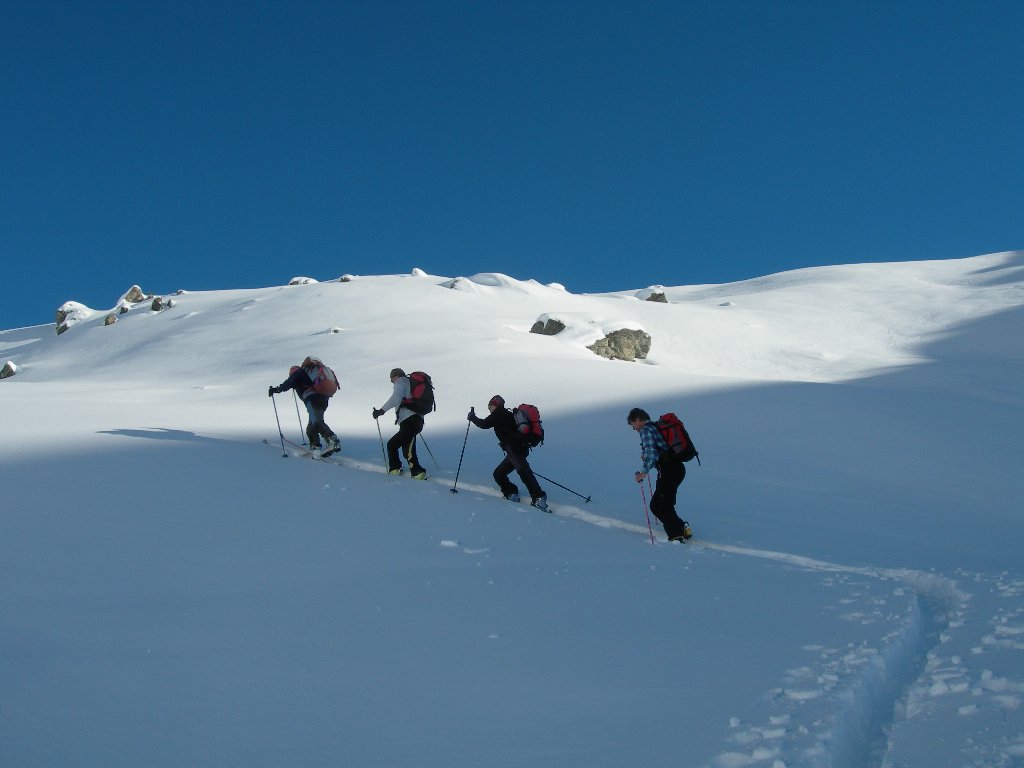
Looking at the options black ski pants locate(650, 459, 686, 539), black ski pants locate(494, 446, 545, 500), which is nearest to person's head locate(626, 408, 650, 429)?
black ski pants locate(650, 459, 686, 539)

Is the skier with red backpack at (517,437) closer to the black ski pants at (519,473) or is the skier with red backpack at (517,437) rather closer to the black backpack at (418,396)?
the black ski pants at (519,473)

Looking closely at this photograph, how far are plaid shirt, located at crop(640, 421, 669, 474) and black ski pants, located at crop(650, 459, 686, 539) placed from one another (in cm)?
17

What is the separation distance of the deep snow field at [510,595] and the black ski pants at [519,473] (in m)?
0.46

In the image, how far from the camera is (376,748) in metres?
3.30

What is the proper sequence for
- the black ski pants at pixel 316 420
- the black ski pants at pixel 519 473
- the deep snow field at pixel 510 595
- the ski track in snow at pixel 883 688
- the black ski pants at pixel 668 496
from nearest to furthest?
1. the ski track in snow at pixel 883 688
2. the deep snow field at pixel 510 595
3. the black ski pants at pixel 668 496
4. the black ski pants at pixel 519 473
5. the black ski pants at pixel 316 420

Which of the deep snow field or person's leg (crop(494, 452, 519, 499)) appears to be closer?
the deep snow field

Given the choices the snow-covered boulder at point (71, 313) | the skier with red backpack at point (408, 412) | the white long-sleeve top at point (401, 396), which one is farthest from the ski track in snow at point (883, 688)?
the snow-covered boulder at point (71, 313)

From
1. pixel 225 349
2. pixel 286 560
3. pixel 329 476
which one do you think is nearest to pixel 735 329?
pixel 225 349

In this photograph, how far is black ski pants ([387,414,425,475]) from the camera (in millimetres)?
9797

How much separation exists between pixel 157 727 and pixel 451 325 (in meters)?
30.4

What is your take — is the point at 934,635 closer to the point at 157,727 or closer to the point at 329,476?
the point at 157,727

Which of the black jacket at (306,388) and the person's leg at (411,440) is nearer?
the person's leg at (411,440)

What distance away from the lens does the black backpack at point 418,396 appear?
9820 mm

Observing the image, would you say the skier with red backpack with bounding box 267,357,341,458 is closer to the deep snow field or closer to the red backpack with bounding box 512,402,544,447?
the deep snow field
